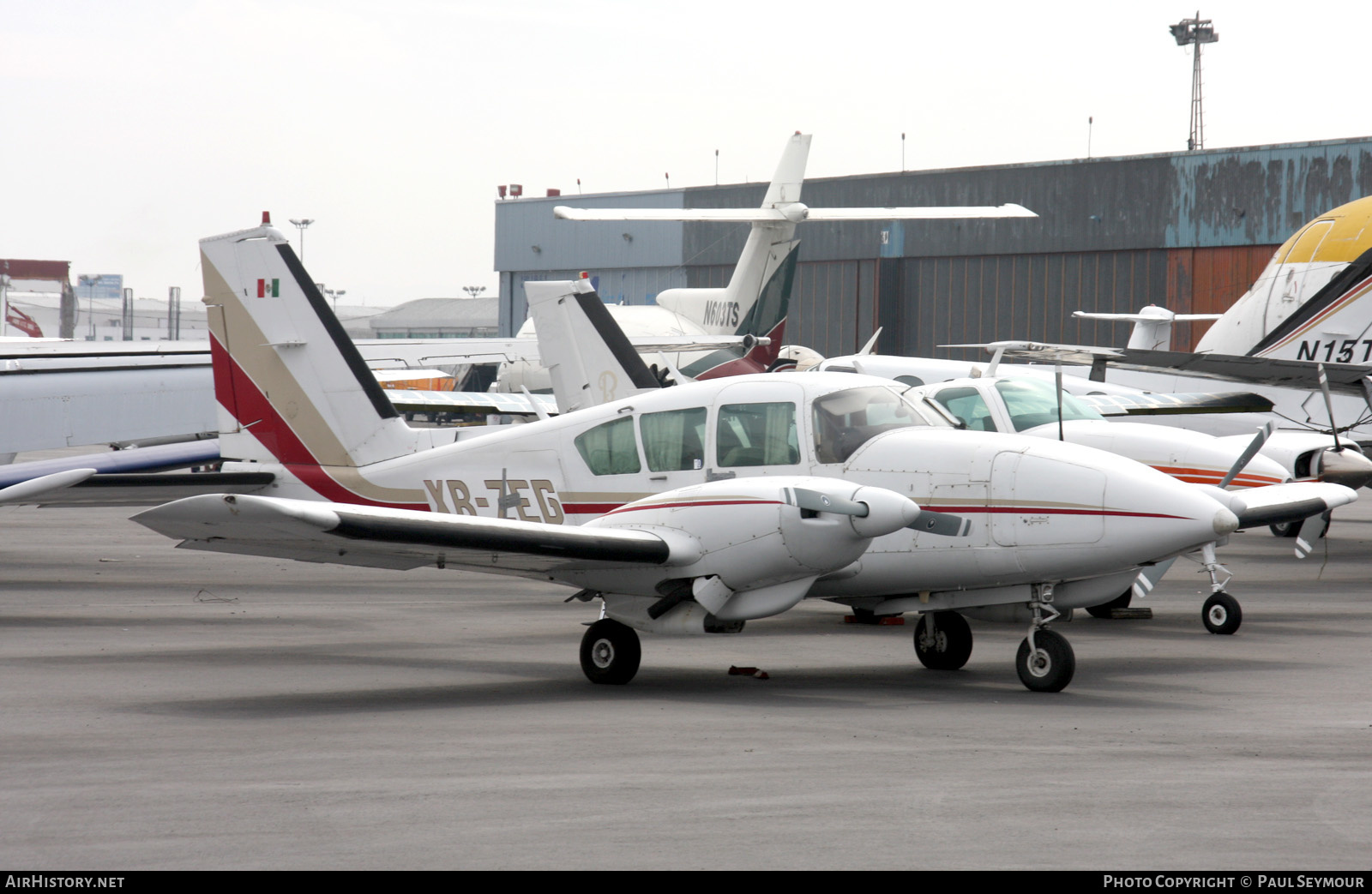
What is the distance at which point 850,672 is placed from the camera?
1009 cm

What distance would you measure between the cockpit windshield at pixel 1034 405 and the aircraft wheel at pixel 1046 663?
444 cm

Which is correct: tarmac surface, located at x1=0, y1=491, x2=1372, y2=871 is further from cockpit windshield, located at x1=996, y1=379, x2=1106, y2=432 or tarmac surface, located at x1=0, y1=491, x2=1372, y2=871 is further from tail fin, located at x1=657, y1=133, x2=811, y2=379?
tail fin, located at x1=657, y1=133, x2=811, y2=379

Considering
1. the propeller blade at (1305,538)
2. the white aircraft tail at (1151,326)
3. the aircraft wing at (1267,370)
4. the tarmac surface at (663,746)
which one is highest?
the white aircraft tail at (1151,326)

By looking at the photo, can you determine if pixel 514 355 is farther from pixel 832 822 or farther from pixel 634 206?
pixel 634 206

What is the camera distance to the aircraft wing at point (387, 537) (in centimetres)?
777

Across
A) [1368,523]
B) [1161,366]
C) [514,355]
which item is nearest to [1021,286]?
[1368,523]

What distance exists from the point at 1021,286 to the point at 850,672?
1643 inches

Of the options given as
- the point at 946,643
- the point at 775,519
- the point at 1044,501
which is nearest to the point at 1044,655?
Result: the point at 1044,501

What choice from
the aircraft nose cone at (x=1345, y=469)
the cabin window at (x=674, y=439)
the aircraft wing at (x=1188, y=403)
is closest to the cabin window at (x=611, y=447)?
the cabin window at (x=674, y=439)

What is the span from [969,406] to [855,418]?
396 centimetres

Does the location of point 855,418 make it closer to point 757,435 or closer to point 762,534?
point 757,435

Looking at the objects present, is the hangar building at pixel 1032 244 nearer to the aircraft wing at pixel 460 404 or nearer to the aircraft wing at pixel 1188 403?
the aircraft wing at pixel 460 404

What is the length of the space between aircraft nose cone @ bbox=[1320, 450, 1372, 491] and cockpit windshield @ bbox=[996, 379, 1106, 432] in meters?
2.31

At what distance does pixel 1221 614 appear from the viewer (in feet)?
39.7
